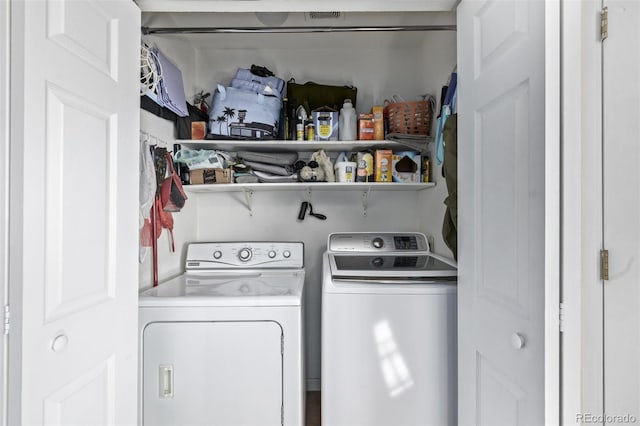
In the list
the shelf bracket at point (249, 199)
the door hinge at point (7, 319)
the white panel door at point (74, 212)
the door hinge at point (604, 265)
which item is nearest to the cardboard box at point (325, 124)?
the shelf bracket at point (249, 199)

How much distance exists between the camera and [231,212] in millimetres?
2607

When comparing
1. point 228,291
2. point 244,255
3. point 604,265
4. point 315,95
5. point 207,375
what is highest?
point 315,95

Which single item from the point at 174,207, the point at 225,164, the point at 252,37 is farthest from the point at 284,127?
the point at 174,207

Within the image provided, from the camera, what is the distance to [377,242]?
7.72ft

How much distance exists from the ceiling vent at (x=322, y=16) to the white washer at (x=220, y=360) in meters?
1.76

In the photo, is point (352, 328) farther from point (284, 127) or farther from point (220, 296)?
point (284, 127)

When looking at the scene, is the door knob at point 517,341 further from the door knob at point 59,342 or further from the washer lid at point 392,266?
the door knob at point 59,342

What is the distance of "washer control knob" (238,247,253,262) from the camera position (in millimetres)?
2346

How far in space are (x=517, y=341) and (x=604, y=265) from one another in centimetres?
30

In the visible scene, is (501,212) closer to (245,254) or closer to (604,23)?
(604,23)

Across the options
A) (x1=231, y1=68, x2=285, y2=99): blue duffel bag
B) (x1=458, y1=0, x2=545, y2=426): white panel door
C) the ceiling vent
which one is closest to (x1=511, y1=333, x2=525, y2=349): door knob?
(x1=458, y1=0, x2=545, y2=426): white panel door

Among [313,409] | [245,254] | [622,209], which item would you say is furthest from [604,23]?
[313,409]

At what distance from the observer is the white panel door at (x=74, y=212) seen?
0.81m

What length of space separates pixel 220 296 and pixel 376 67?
Answer: 2059 mm
